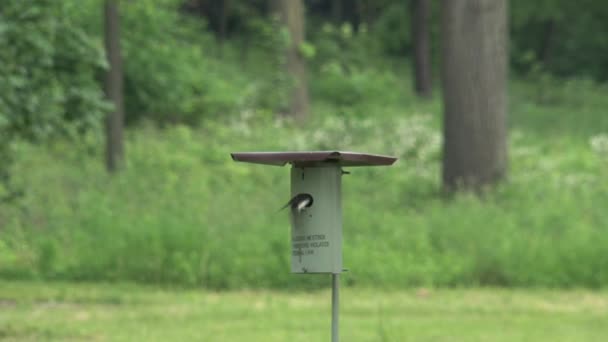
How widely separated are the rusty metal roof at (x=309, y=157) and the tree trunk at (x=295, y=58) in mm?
16455

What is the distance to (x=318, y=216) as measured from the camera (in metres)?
5.25

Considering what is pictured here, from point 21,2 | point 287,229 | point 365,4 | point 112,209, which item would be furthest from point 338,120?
point 365,4

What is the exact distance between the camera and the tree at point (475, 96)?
579 inches

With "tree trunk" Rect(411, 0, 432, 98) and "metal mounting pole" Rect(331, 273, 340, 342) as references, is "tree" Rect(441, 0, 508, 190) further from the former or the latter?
"tree trunk" Rect(411, 0, 432, 98)

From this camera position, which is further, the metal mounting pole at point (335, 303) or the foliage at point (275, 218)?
the foliage at point (275, 218)

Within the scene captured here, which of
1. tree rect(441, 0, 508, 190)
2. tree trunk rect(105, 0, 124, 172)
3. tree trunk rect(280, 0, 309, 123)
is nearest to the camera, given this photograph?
tree rect(441, 0, 508, 190)

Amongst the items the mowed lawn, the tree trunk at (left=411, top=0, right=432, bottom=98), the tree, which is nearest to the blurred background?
the tree

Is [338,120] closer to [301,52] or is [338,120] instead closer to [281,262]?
[301,52]

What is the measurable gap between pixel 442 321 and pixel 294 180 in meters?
3.91

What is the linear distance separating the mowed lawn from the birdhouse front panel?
9.10 feet

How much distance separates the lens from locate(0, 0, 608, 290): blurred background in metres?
10.9

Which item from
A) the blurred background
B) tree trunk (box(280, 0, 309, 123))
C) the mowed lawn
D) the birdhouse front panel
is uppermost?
tree trunk (box(280, 0, 309, 123))

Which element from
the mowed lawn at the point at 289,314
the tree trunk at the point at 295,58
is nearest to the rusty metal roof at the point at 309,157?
the mowed lawn at the point at 289,314

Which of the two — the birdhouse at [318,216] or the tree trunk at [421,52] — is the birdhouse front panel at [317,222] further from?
the tree trunk at [421,52]
